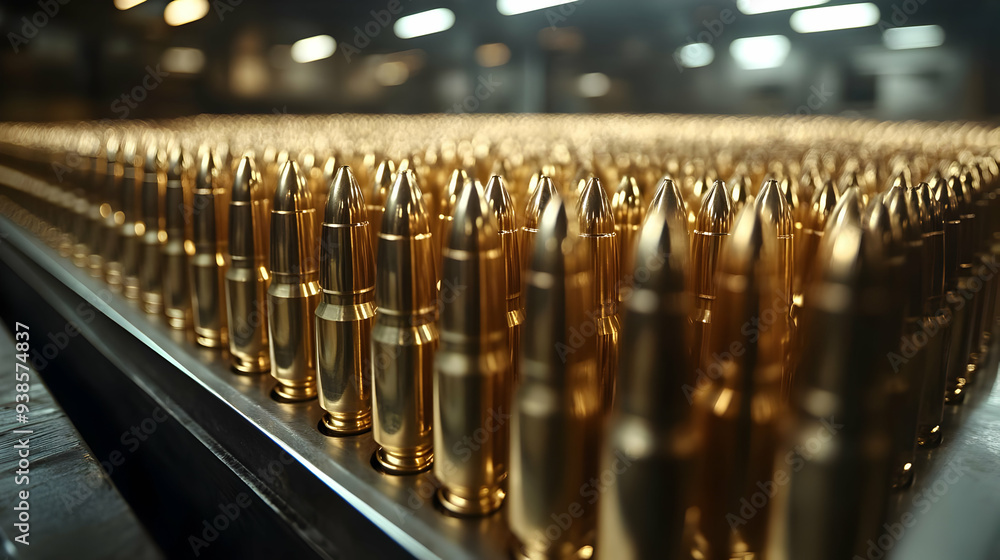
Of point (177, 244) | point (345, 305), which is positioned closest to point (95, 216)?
point (177, 244)

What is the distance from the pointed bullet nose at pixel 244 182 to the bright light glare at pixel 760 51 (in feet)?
16.4

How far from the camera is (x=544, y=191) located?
59 cm

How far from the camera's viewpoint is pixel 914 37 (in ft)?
13.6

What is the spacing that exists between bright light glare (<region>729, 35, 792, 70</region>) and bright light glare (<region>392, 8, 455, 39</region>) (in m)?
2.91

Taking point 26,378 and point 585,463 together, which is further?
point 26,378

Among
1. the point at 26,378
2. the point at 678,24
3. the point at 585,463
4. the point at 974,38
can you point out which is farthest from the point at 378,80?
the point at 585,463

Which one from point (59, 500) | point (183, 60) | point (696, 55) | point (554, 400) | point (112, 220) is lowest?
point (59, 500)

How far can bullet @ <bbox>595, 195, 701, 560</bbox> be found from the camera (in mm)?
336

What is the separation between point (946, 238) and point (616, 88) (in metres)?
5.51

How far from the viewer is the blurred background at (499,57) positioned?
13.9ft

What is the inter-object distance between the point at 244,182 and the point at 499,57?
5889mm

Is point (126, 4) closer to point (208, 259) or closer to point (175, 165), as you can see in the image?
point (175, 165)

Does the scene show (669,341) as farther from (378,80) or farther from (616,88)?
(378,80)

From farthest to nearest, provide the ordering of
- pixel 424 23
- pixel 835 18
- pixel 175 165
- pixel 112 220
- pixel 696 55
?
pixel 424 23, pixel 696 55, pixel 835 18, pixel 112 220, pixel 175 165
